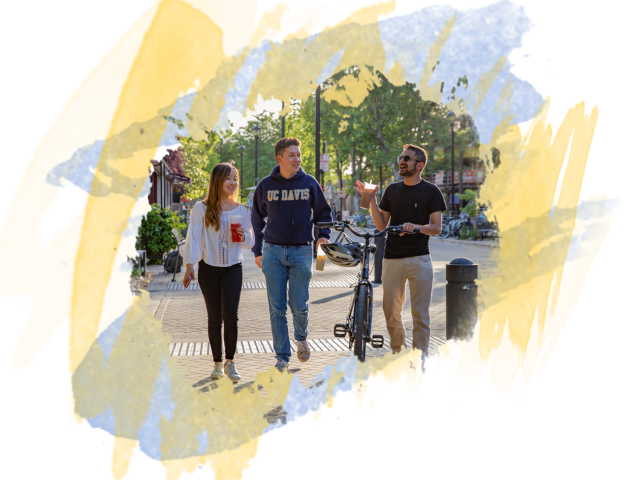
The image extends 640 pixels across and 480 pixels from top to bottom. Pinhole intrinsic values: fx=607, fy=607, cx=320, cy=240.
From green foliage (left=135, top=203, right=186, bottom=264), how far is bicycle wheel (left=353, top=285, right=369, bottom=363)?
26.6 ft

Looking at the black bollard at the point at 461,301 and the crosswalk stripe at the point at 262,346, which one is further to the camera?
the crosswalk stripe at the point at 262,346

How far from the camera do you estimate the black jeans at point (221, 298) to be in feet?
16.3

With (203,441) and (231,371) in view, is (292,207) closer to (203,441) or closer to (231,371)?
(231,371)

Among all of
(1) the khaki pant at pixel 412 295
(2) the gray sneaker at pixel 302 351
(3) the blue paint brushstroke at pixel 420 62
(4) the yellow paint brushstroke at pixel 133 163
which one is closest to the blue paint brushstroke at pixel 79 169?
(4) the yellow paint brushstroke at pixel 133 163

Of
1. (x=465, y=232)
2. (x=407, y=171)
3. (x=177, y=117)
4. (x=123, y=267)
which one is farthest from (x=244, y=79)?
(x=465, y=232)

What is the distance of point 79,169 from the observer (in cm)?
369

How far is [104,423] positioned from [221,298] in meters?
1.57

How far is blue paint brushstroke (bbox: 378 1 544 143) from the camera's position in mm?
3971

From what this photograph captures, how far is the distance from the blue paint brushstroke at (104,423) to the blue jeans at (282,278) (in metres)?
1.68

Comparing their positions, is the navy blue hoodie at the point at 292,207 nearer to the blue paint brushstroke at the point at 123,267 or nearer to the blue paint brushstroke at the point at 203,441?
the blue paint brushstroke at the point at 123,267

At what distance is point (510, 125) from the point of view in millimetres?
4027

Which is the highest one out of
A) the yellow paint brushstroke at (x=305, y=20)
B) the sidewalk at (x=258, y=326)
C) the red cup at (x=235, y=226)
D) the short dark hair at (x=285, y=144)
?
the yellow paint brushstroke at (x=305, y=20)

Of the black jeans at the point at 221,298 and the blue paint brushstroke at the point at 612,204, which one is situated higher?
the blue paint brushstroke at the point at 612,204

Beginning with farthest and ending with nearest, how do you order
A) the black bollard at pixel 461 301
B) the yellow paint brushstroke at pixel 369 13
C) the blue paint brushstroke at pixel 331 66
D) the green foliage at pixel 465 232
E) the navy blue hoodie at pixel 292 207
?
the green foliage at pixel 465 232 → the black bollard at pixel 461 301 → the navy blue hoodie at pixel 292 207 → the blue paint brushstroke at pixel 331 66 → the yellow paint brushstroke at pixel 369 13
